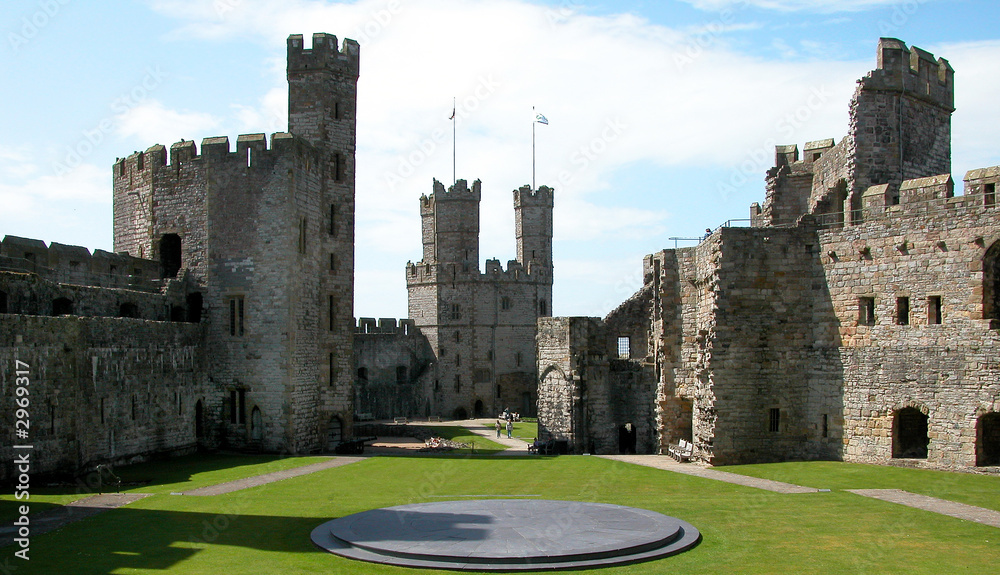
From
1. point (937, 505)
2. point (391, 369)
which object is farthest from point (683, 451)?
point (391, 369)

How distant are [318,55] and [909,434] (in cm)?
2492

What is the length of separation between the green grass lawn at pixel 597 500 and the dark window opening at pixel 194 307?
28.2 feet

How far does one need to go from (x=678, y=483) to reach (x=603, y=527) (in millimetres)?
7036

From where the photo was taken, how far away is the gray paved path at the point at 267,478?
2108 centimetres

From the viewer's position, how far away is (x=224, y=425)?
104 feet

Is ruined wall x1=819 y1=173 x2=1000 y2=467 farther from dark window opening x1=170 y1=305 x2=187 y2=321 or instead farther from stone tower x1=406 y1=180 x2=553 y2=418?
stone tower x1=406 y1=180 x2=553 y2=418

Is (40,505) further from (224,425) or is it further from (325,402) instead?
(325,402)

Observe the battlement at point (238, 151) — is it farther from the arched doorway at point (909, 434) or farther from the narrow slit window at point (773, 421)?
the arched doorway at point (909, 434)

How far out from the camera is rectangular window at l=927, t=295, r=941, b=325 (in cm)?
2205

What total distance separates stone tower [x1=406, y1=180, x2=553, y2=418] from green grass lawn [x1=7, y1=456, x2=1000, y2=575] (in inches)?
1403

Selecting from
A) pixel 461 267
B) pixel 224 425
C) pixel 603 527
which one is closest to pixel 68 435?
pixel 224 425

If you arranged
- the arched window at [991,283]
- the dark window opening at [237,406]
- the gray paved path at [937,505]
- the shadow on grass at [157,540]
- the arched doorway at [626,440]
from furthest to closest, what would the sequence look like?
the arched doorway at [626,440] → the dark window opening at [237,406] → the arched window at [991,283] → the gray paved path at [937,505] → the shadow on grass at [157,540]

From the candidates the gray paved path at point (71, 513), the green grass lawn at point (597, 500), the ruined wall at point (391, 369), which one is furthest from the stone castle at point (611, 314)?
the ruined wall at point (391, 369)

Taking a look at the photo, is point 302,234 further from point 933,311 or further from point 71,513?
point 933,311
